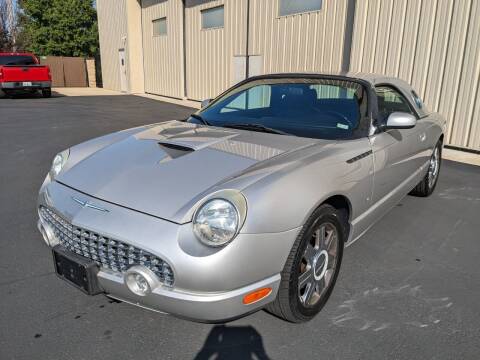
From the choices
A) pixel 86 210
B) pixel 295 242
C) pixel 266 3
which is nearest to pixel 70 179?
pixel 86 210

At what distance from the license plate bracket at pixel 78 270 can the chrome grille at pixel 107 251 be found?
35mm

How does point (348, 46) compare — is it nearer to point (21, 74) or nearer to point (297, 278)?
point (297, 278)

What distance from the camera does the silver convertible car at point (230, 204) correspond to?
190cm

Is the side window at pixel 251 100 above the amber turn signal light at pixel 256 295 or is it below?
above

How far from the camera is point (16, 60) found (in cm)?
1689

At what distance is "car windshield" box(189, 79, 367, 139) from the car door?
27 centimetres

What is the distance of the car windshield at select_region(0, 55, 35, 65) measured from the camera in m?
16.6

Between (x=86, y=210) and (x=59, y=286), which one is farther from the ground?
(x=86, y=210)

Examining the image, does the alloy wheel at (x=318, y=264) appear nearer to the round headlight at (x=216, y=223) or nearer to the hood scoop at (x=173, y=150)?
the round headlight at (x=216, y=223)

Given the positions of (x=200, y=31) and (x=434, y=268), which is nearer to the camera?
(x=434, y=268)

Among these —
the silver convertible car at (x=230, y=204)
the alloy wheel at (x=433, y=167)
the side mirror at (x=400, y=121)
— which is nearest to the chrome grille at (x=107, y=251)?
the silver convertible car at (x=230, y=204)

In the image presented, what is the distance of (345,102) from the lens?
10.7 feet

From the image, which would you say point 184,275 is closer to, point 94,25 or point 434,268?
point 434,268

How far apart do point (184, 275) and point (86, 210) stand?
0.71 meters
